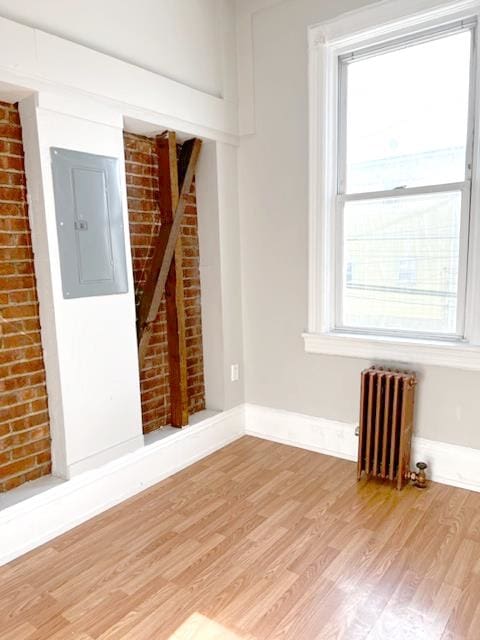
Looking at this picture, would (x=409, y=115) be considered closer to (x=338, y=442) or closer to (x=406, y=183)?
(x=406, y=183)

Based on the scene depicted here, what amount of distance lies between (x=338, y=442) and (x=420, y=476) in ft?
1.90

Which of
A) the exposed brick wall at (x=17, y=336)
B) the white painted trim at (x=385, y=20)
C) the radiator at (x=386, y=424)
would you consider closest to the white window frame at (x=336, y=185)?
the white painted trim at (x=385, y=20)

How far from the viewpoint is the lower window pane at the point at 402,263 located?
8.52ft

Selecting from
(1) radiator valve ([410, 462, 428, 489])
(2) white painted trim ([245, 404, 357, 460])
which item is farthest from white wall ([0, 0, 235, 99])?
(1) radiator valve ([410, 462, 428, 489])

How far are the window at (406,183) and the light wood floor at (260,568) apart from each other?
107cm

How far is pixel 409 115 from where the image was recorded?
8.64ft

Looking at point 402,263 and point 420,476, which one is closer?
point 420,476

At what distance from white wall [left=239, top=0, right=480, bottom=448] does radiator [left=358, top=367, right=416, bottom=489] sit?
188mm

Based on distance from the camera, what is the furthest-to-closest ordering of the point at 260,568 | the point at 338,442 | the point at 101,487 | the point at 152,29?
the point at 338,442 < the point at 152,29 < the point at 101,487 < the point at 260,568

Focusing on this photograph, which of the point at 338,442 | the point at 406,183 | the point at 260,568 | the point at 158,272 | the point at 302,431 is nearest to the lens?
the point at 260,568

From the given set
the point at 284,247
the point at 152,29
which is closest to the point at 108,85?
the point at 152,29

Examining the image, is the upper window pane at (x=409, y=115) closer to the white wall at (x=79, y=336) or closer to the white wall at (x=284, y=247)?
the white wall at (x=284, y=247)

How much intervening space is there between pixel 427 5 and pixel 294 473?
271cm

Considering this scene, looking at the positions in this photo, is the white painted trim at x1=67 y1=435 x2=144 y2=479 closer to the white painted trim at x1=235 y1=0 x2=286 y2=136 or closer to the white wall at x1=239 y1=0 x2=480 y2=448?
the white wall at x1=239 y1=0 x2=480 y2=448
